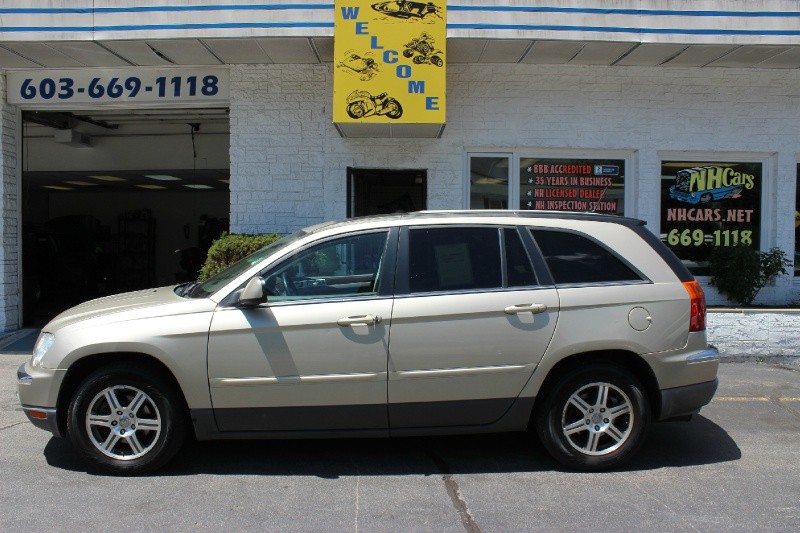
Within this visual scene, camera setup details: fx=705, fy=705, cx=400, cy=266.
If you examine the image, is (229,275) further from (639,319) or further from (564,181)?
(564,181)

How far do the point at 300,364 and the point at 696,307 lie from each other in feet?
9.20

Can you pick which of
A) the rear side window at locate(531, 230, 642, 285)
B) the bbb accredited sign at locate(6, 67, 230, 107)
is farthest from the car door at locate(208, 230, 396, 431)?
the bbb accredited sign at locate(6, 67, 230, 107)

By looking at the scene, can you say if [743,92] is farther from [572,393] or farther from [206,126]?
[206,126]

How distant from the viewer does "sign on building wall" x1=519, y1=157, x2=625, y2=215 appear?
9953mm

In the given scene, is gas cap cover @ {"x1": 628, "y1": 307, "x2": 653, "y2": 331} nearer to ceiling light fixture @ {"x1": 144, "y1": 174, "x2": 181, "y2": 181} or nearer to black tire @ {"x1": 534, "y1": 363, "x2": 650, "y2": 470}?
black tire @ {"x1": 534, "y1": 363, "x2": 650, "y2": 470}

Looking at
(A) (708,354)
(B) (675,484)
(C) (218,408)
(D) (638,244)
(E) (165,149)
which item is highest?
(E) (165,149)

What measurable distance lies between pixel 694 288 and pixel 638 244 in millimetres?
498

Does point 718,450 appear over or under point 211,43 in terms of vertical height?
under

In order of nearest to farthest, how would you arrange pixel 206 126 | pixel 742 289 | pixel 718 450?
pixel 718 450 < pixel 742 289 < pixel 206 126

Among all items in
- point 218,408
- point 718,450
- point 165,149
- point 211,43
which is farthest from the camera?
point 165,149

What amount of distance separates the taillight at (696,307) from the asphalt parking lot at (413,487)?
1029 mm

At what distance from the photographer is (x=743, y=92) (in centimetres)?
990

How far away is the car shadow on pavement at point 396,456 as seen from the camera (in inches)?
Result: 196

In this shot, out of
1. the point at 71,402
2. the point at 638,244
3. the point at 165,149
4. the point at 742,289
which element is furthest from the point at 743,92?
the point at 165,149
